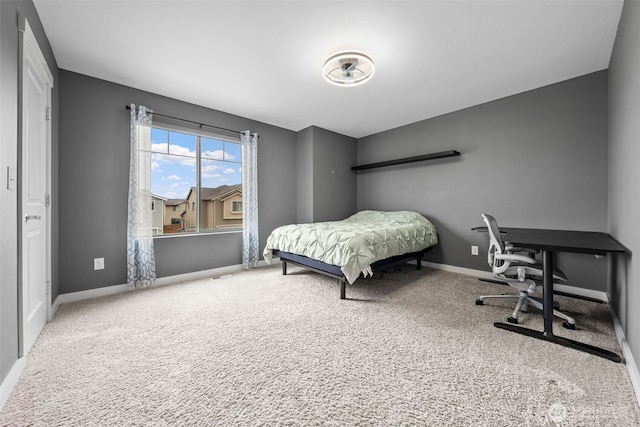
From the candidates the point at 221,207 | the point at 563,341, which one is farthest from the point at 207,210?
the point at 563,341

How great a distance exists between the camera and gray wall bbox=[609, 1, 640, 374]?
1492 mm

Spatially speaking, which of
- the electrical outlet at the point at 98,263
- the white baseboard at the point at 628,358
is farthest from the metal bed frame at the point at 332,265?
the electrical outlet at the point at 98,263

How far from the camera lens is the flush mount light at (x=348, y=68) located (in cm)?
232

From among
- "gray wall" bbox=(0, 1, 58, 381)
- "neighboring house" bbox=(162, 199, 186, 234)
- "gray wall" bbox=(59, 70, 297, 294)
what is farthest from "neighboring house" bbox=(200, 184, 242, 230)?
"gray wall" bbox=(0, 1, 58, 381)

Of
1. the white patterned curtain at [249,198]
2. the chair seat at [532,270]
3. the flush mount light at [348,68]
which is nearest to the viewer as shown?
the chair seat at [532,270]

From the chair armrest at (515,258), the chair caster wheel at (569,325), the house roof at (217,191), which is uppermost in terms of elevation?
the house roof at (217,191)

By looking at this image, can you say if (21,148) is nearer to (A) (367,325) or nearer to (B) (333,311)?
(B) (333,311)

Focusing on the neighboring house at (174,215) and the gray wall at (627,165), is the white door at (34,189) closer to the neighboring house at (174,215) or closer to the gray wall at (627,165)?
the neighboring house at (174,215)

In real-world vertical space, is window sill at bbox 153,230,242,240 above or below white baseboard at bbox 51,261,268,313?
above

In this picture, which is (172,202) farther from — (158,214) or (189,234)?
(189,234)

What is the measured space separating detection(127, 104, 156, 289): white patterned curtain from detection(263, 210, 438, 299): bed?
1494mm

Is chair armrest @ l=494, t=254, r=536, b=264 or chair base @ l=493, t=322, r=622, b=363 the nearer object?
chair base @ l=493, t=322, r=622, b=363

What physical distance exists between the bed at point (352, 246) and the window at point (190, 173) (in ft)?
3.76

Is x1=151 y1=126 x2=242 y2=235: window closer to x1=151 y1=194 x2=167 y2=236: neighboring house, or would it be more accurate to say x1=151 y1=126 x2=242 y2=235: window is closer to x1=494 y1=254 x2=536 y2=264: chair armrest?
x1=151 y1=194 x2=167 y2=236: neighboring house
